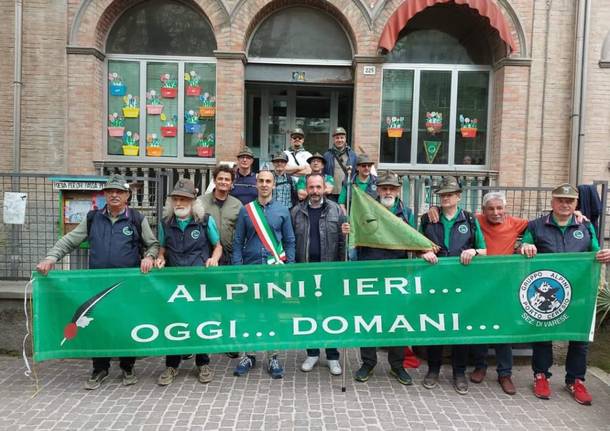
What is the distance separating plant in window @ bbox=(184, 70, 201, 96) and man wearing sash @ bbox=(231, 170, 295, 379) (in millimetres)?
5168

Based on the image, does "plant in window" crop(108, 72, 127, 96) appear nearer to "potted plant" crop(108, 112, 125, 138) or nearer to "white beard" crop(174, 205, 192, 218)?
"potted plant" crop(108, 112, 125, 138)

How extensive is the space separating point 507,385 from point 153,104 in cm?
772

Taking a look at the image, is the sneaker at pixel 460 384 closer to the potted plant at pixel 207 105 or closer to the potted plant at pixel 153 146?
the potted plant at pixel 207 105

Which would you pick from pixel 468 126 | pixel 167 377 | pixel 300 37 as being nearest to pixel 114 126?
pixel 300 37

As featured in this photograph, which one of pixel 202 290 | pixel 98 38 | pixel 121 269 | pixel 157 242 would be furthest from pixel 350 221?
pixel 98 38

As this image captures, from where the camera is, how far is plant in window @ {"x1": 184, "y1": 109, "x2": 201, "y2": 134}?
31.8ft

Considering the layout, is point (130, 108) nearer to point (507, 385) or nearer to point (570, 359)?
point (507, 385)

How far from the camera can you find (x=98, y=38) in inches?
Result: 360

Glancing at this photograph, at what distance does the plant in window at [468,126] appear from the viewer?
9.79 m

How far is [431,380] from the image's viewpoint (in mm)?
5176

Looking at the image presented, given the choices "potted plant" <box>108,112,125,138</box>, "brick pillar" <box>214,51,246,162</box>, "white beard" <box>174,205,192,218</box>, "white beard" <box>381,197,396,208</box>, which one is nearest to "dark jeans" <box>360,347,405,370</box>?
"white beard" <box>381,197,396,208</box>

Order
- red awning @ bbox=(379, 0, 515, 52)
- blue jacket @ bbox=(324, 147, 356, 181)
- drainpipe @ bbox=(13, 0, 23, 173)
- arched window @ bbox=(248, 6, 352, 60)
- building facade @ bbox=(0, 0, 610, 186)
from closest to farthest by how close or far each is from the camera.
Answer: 1. blue jacket @ bbox=(324, 147, 356, 181)
2. red awning @ bbox=(379, 0, 515, 52)
3. drainpipe @ bbox=(13, 0, 23, 173)
4. building facade @ bbox=(0, 0, 610, 186)
5. arched window @ bbox=(248, 6, 352, 60)

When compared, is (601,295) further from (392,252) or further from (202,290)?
(202,290)

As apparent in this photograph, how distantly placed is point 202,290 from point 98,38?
6.35 metres
